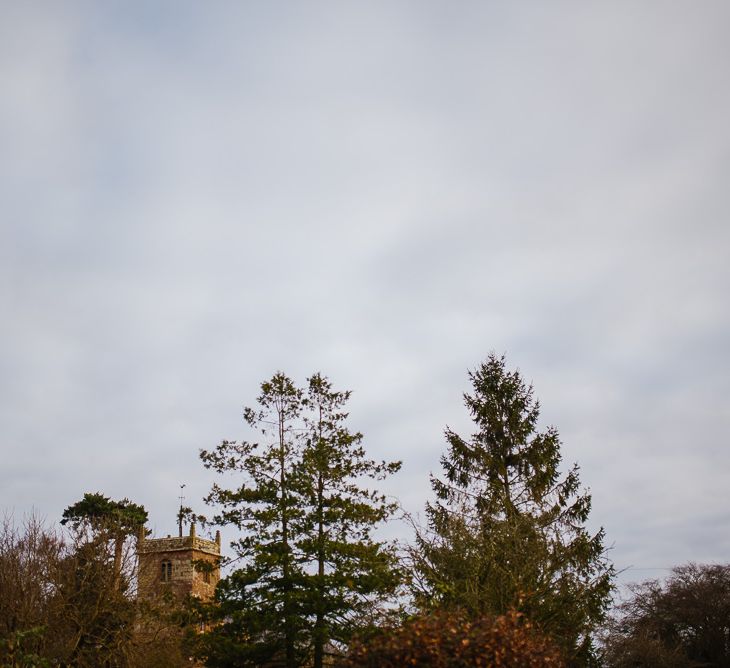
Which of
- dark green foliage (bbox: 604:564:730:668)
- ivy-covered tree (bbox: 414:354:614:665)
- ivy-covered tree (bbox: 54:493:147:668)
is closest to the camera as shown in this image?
ivy-covered tree (bbox: 414:354:614:665)

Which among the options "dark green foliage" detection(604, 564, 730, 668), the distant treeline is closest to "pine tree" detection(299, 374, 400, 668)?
the distant treeline

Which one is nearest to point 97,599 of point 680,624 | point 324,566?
point 324,566

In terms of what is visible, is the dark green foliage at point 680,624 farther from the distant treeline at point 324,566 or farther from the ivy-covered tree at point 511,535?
the ivy-covered tree at point 511,535

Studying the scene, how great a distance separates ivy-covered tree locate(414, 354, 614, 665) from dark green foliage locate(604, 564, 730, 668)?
1252 centimetres

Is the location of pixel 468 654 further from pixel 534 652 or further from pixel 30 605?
pixel 30 605

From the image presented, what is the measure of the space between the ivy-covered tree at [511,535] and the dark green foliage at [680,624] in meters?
12.5

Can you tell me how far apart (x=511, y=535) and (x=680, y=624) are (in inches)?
1109

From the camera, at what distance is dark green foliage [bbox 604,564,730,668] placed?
122ft

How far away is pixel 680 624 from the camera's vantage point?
1666 inches

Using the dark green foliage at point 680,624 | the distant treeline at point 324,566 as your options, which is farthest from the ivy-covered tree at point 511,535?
the dark green foliage at point 680,624

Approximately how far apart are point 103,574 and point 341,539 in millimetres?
12059

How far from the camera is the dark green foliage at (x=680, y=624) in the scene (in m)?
37.2

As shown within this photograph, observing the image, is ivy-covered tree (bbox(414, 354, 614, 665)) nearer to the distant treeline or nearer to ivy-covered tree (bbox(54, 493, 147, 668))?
the distant treeline

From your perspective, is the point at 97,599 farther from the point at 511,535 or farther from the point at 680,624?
the point at 680,624
